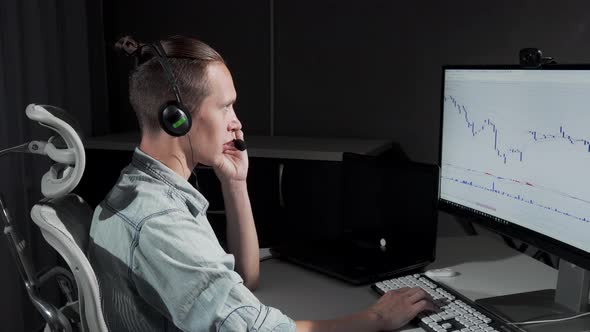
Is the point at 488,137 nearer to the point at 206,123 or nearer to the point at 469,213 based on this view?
the point at 469,213

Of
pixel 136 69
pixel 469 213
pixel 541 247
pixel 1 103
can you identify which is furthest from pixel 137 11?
pixel 541 247

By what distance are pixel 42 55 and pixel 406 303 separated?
70.1 inches

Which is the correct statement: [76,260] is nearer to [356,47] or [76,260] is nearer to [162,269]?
[162,269]

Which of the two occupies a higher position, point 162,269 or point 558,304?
point 162,269

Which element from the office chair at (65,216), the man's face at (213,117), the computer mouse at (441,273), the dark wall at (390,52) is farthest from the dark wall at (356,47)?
the office chair at (65,216)

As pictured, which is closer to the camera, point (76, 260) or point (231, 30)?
point (76, 260)

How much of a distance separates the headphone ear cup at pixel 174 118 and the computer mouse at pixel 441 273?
0.67 meters

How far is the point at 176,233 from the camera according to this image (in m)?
0.97

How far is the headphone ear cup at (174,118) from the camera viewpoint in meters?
1.05

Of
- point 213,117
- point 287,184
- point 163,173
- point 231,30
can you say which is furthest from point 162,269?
point 231,30

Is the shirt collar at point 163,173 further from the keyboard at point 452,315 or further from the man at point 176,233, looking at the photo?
the keyboard at point 452,315

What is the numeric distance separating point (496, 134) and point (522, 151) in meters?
0.09

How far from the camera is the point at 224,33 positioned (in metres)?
2.57

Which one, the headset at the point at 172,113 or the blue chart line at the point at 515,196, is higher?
the headset at the point at 172,113
